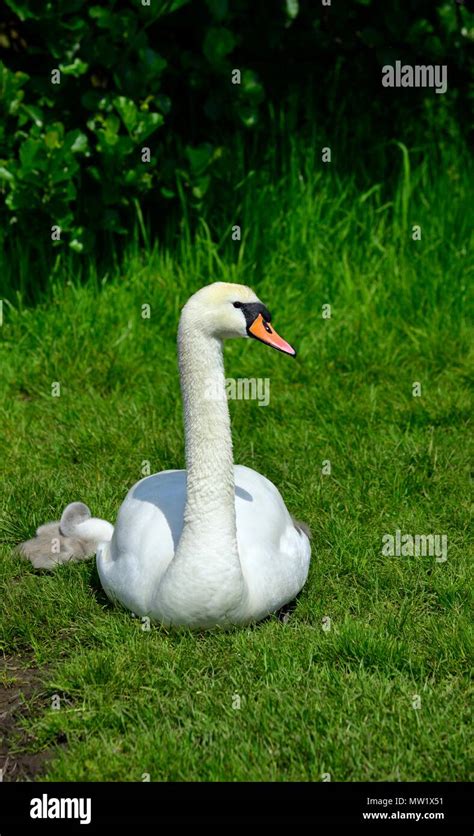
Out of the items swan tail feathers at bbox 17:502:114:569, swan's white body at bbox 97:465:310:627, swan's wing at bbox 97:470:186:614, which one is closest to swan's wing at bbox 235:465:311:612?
swan's white body at bbox 97:465:310:627

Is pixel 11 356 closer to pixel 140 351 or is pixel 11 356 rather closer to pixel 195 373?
pixel 140 351

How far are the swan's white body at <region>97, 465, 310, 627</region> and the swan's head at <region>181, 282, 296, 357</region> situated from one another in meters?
0.74

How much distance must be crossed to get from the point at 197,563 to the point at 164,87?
450 cm

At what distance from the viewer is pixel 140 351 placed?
6.79m

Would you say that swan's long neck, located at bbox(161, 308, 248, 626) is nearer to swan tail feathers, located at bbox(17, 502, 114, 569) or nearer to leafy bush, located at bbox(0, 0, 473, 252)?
swan tail feathers, located at bbox(17, 502, 114, 569)

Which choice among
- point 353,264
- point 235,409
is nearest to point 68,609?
point 235,409

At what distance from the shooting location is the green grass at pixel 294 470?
376 centimetres

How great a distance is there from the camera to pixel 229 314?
411cm

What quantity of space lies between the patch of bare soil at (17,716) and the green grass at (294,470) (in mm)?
51

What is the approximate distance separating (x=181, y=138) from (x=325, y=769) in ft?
16.9

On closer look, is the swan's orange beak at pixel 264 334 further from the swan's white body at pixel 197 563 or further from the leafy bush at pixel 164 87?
the leafy bush at pixel 164 87

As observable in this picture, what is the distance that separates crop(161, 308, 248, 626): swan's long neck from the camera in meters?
4.05

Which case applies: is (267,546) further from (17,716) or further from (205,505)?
(17,716)

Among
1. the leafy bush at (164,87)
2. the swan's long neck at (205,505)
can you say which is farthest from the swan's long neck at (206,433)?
the leafy bush at (164,87)
